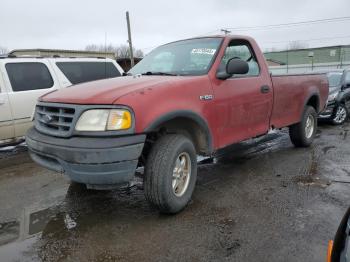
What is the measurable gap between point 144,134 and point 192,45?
1918mm

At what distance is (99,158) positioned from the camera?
122 inches

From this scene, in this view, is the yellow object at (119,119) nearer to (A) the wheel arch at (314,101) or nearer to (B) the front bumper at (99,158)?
(B) the front bumper at (99,158)

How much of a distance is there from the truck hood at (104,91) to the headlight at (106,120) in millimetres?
94

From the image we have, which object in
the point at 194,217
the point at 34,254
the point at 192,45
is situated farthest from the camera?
the point at 192,45

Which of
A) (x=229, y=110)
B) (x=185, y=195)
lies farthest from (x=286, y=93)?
(x=185, y=195)

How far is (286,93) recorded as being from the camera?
5.62m

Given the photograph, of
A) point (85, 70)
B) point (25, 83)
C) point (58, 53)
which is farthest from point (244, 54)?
point (58, 53)

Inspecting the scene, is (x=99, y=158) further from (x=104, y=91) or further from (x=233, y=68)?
(x=233, y=68)

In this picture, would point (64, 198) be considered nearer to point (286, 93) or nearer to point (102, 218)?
point (102, 218)

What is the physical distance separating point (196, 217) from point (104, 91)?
1.60 m

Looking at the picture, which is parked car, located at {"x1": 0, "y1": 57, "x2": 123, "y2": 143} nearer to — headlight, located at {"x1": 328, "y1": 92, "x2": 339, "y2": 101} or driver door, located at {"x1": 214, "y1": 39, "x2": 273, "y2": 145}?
driver door, located at {"x1": 214, "y1": 39, "x2": 273, "y2": 145}

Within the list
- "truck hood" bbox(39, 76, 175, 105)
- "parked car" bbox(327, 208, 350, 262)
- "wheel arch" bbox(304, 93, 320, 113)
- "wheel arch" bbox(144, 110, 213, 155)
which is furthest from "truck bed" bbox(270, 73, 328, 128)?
"parked car" bbox(327, 208, 350, 262)

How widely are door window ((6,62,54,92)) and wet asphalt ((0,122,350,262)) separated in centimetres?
170

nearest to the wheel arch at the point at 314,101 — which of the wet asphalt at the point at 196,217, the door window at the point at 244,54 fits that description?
the wet asphalt at the point at 196,217
